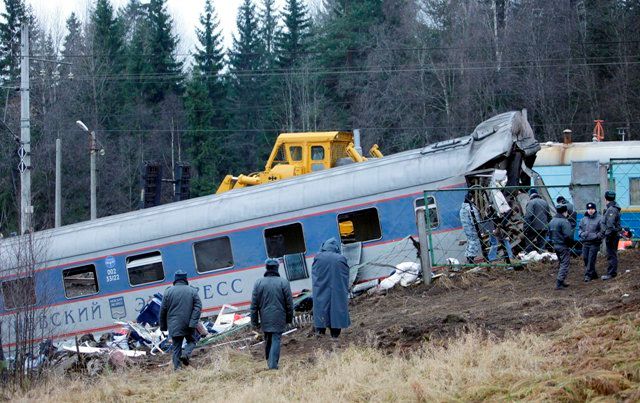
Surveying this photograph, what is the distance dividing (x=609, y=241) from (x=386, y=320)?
3843 millimetres

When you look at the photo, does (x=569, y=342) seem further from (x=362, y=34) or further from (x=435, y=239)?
(x=362, y=34)

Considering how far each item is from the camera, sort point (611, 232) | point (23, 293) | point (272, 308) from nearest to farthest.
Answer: point (272, 308) → point (23, 293) → point (611, 232)

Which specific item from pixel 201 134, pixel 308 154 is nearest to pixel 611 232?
pixel 308 154

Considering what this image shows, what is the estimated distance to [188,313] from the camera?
15.6m

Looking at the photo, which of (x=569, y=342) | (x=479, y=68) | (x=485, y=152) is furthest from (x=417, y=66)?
(x=569, y=342)

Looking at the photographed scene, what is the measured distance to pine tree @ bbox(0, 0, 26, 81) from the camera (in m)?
62.4

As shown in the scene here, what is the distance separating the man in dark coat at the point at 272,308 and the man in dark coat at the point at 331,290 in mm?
1455

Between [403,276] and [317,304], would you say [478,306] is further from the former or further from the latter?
[403,276]

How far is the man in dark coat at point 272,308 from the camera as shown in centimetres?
1422

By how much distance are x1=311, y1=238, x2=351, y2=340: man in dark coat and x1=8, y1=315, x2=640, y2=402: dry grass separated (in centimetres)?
99

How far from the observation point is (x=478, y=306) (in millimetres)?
16438

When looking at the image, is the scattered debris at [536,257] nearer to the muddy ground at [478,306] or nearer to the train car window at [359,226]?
the muddy ground at [478,306]

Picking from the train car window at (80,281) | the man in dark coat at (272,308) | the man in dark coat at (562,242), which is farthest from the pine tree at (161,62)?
the man in dark coat at (272,308)

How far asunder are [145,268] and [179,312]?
755cm
